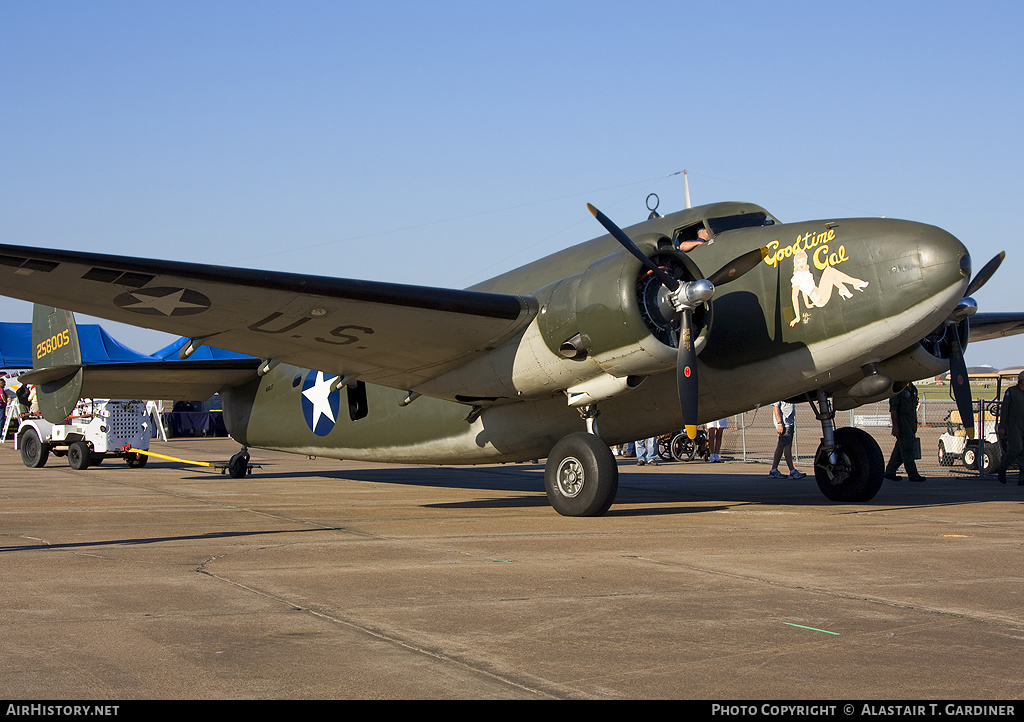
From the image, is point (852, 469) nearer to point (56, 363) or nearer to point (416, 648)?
point (416, 648)

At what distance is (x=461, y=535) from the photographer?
9.27 metres

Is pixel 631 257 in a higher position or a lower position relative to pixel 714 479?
higher

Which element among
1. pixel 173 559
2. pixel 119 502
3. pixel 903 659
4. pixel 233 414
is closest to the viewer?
pixel 903 659

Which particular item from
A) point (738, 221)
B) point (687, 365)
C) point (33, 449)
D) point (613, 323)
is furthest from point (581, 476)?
point (33, 449)

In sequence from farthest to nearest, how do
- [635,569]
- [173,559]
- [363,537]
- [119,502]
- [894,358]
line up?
1. [119,502]
2. [894,358]
3. [363,537]
4. [173,559]
5. [635,569]

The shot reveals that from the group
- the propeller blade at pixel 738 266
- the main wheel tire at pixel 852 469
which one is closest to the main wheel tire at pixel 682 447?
the main wheel tire at pixel 852 469

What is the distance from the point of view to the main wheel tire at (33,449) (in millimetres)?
21703

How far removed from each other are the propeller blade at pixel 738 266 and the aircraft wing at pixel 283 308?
6.94 feet

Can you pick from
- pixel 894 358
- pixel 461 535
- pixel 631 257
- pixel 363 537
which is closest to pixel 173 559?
pixel 363 537

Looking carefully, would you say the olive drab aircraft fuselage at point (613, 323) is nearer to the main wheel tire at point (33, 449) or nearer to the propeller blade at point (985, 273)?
the propeller blade at point (985, 273)

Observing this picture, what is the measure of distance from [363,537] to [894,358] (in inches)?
284

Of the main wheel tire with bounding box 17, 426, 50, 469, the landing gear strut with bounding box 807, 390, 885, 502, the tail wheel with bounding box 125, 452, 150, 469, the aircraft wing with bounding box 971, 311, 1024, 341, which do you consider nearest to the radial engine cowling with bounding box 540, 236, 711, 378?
the landing gear strut with bounding box 807, 390, 885, 502

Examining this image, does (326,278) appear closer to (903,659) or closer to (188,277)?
(188,277)

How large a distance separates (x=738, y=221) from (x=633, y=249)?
2.26 meters
